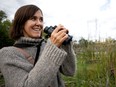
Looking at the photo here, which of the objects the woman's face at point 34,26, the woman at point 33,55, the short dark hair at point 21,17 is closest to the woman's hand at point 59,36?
the woman at point 33,55

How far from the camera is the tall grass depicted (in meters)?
3.91

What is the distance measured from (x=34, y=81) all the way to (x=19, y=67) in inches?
9.5

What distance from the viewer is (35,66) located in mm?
2146

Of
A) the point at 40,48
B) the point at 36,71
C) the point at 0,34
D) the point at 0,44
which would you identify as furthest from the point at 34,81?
the point at 0,34

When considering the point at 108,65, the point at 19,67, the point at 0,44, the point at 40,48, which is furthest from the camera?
the point at 0,44

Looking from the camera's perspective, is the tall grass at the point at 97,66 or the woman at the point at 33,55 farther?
the tall grass at the point at 97,66

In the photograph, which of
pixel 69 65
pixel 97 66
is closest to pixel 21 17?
pixel 69 65

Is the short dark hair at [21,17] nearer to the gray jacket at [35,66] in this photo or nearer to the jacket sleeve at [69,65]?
the gray jacket at [35,66]

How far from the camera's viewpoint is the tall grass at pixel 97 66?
3908 mm

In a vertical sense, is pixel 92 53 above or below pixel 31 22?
below

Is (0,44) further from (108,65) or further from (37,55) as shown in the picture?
(37,55)

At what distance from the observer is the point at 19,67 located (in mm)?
2297

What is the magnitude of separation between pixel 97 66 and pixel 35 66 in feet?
6.97

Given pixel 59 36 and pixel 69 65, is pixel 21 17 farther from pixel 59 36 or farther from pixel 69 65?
pixel 59 36
